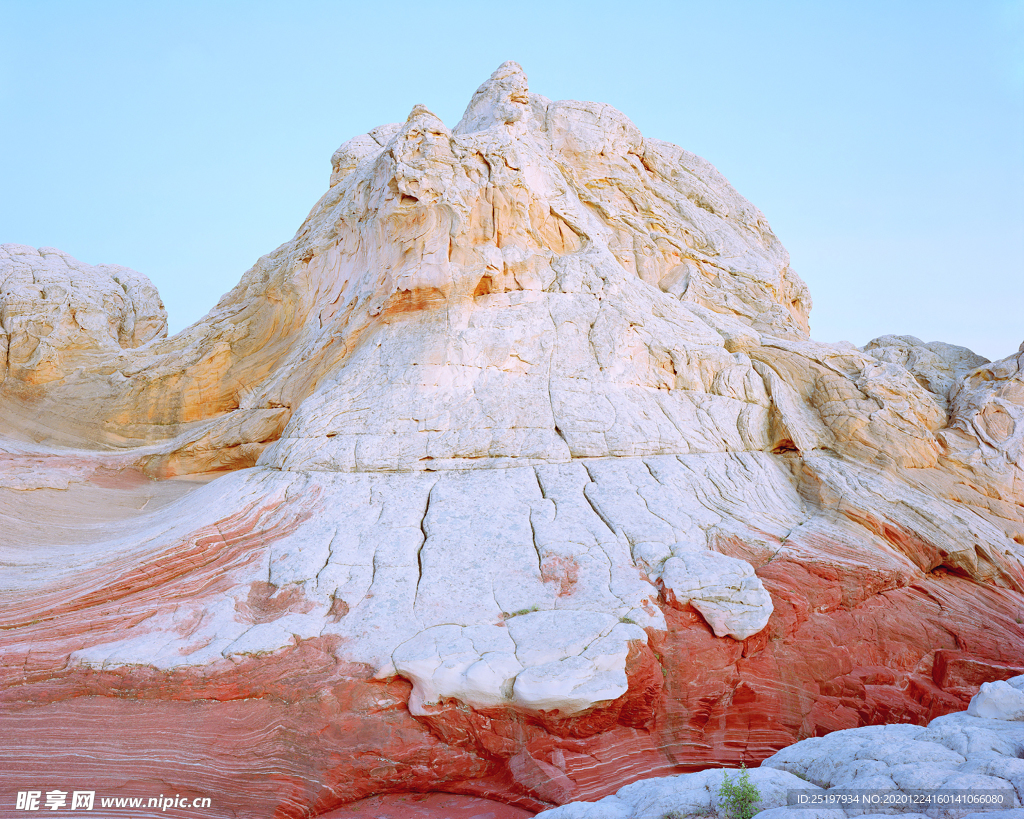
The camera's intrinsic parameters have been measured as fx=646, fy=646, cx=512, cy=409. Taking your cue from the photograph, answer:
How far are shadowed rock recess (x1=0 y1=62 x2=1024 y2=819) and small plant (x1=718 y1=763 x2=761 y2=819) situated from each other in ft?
6.05

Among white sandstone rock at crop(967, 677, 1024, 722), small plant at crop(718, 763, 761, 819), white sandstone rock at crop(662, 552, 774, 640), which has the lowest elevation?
small plant at crop(718, 763, 761, 819)

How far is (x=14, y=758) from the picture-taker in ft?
18.6

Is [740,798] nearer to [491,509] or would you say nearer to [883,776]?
[883,776]

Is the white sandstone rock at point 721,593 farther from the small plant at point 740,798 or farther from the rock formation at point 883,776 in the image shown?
the small plant at point 740,798

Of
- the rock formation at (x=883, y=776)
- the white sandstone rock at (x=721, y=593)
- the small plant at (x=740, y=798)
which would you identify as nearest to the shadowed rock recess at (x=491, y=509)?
the white sandstone rock at (x=721, y=593)

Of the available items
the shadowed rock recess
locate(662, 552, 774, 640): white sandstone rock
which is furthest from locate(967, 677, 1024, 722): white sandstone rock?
locate(662, 552, 774, 640): white sandstone rock

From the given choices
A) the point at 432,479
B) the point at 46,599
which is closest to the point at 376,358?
the point at 432,479

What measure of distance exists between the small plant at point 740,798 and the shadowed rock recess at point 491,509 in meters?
1.85

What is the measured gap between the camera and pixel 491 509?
8414 mm

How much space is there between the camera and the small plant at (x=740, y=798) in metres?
4.30

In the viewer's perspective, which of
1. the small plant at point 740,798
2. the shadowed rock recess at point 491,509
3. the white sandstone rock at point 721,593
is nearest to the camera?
the small plant at point 740,798

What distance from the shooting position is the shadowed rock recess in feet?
20.4

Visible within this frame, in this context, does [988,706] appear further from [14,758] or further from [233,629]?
[14,758]

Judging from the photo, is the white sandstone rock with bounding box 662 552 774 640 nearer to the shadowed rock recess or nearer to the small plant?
the shadowed rock recess
